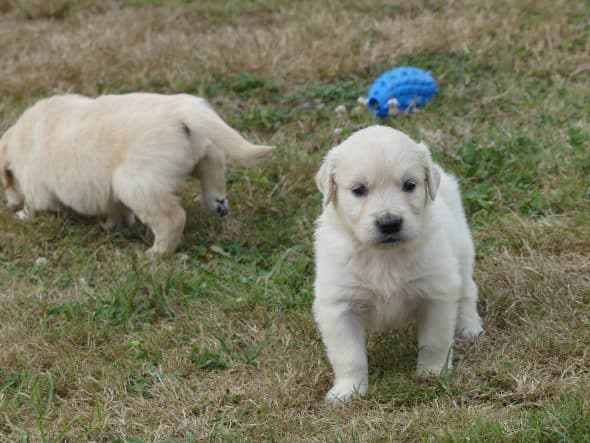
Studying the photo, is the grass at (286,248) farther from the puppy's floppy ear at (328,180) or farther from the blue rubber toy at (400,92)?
the puppy's floppy ear at (328,180)

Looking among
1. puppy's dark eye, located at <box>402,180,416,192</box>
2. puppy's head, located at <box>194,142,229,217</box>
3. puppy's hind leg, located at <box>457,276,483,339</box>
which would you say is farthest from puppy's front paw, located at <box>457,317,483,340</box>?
puppy's head, located at <box>194,142,229,217</box>

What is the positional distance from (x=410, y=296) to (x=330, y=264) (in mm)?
347

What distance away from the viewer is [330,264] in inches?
142

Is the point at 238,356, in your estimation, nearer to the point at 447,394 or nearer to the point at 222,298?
the point at 222,298

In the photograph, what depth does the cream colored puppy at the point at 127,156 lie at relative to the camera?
5.08 m

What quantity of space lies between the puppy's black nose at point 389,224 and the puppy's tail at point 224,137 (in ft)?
5.69

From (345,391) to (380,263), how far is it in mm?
523

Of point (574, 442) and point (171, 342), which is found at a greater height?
point (574, 442)

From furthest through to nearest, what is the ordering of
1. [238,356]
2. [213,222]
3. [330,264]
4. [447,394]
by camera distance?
1. [213,222]
2. [238,356]
3. [330,264]
4. [447,394]

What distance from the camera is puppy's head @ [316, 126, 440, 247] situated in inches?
132

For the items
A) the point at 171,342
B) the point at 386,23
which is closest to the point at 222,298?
the point at 171,342

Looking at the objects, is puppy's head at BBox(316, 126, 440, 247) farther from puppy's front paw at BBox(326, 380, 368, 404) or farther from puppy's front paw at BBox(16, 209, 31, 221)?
puppy's front paw at BBox(16, 209, 31, 221)

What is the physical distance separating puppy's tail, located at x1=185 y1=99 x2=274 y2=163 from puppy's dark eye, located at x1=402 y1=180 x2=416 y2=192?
64.1 inches

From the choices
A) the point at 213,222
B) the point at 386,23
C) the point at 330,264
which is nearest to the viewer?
the point at 330,264
